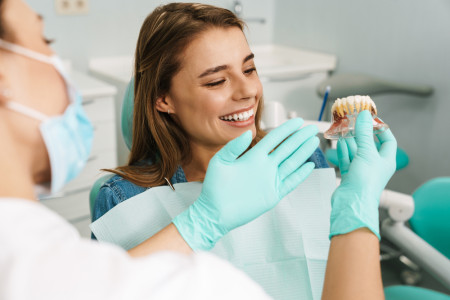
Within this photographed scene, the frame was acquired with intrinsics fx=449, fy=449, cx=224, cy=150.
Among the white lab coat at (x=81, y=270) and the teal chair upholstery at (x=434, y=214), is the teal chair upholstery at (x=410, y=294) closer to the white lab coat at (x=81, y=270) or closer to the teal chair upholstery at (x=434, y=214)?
the teal chair upholstery at (x=434, y=214)

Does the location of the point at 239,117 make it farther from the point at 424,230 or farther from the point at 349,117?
the point at 424,230

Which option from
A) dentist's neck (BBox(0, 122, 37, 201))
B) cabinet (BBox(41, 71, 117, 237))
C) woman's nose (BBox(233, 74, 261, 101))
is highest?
dentist's neck (BBox(0, 122, 37, 201))

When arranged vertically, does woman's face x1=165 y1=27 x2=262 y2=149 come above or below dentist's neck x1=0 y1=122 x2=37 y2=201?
below

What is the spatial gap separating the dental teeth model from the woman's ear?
0.43 m

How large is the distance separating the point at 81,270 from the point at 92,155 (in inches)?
70.4

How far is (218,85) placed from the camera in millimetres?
1183

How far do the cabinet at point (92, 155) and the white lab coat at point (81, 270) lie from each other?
1689 mm

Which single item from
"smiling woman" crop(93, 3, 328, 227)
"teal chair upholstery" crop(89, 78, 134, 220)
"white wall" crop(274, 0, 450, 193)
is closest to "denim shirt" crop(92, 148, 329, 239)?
"smiling woman" crop(93, 3, 328, 227)

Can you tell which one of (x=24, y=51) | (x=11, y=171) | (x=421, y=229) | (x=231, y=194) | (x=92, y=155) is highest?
(x=24, y=51)

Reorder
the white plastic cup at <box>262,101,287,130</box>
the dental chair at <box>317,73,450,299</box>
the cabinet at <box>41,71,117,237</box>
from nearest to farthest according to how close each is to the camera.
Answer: the dental chair at <box>317,73,450,299</box>, the white plastic cup at <box>262,101,287,130</box>, the cabinet at <box>41,71,117,237</box>

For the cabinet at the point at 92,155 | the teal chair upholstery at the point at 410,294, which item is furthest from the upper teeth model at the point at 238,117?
the cabinet at the point at 92,155

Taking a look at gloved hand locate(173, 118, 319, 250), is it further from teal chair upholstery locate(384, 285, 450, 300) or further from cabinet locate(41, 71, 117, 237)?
cabinet locate(41, 71, 117, 237)

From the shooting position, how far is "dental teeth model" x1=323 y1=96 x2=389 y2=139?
1123mm

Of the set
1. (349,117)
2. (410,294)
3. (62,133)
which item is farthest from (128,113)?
(410,294)
